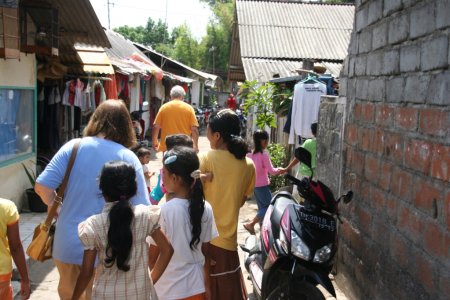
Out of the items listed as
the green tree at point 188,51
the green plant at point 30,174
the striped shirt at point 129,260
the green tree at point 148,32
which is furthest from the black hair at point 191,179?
the green tree at point 148,32

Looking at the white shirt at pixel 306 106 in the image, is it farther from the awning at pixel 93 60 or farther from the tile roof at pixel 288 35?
the tile roof at pixel 288 35

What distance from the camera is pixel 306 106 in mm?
7516

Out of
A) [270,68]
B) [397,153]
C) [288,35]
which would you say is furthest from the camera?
[288,35]

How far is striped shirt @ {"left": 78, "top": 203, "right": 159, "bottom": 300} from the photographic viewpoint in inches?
109

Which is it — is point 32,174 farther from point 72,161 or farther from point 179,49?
point 179,49

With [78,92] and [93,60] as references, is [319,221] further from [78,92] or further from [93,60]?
[93,60]

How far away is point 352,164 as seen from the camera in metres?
4.85

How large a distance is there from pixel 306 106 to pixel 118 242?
517 centimetres

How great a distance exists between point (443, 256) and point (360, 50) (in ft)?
7.99

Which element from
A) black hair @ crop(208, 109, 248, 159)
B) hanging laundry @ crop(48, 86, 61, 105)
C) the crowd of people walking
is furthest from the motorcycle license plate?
hanging laundry @ crop(48, 86, 61, 105)

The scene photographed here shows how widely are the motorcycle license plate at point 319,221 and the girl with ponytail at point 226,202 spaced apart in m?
0.49

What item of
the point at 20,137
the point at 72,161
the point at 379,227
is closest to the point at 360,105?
the point at 379,227

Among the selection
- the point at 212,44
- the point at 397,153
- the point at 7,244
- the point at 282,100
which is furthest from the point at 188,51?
the point at 7,244

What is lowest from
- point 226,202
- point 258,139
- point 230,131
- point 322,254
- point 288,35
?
point 322,254
